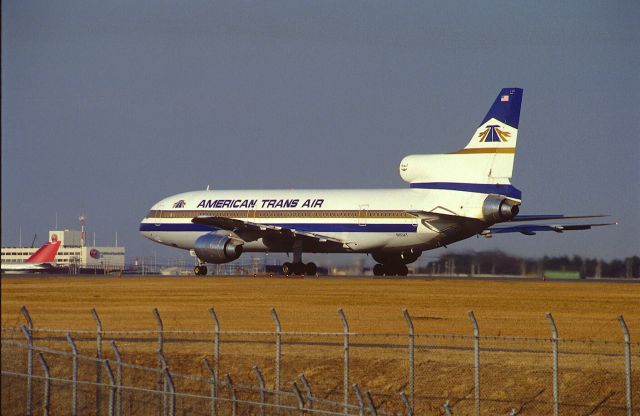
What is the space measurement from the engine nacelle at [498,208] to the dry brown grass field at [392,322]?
11.2 feet

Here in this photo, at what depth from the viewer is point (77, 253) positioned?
395 feet

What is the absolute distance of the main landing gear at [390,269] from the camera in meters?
70.0

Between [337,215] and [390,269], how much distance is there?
5.48m

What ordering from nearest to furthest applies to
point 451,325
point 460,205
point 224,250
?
point 451,325 → point 460,205 → point 224,250

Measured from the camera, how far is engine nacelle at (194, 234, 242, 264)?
68.0 m

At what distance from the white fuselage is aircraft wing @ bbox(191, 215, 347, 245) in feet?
1.09

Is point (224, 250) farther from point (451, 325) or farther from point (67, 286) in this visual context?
point (451, 325)

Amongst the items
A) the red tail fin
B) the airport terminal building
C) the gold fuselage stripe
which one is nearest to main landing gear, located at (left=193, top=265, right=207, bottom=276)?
the gold fuselage stripe

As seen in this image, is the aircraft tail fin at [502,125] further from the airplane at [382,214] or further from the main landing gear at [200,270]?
the main landing gear at [200,270]

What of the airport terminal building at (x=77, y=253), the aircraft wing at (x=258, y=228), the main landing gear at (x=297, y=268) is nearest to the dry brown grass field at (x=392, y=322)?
the aircraft wing at (x=258, y=228)

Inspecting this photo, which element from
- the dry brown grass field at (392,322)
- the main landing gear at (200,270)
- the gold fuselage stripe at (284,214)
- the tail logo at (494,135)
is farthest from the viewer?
the main landing gear at (200,270)

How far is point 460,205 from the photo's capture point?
6256cm

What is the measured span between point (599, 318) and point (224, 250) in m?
33.1

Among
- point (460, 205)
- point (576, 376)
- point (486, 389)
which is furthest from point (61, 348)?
point (460, 205)
